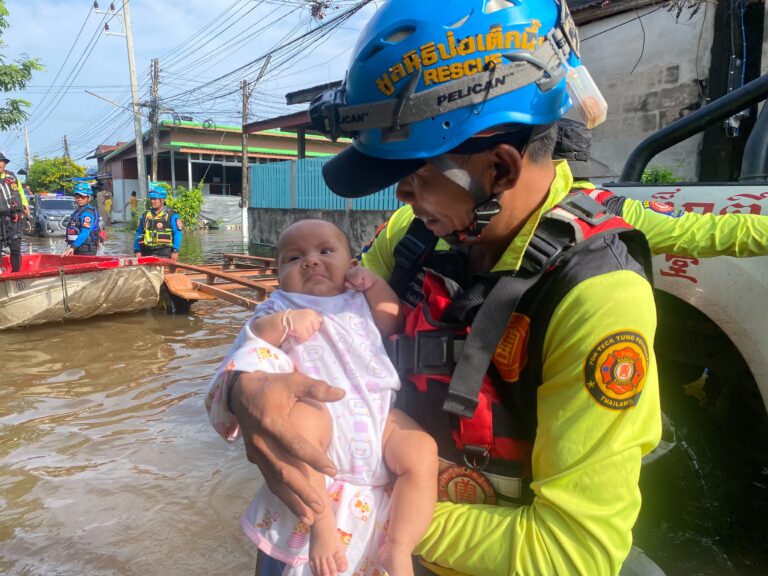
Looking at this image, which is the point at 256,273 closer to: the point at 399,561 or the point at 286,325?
the point at 286,325

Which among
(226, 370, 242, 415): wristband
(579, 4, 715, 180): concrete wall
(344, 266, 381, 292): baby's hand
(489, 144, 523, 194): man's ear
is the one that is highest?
(579, 4, 715, 180): concrete wall

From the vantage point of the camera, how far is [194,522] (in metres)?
3.45

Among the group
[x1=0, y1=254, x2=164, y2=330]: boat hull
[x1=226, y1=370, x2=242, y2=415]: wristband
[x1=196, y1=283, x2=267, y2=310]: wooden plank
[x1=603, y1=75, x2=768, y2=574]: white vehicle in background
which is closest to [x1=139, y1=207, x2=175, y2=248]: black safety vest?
[x1=0, y1=254, x2=164, y2=330]: boat hull

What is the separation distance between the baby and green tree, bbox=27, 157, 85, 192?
46591mm

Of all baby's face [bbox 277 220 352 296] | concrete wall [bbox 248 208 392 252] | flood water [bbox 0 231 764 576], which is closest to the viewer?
baby's face [bbox 277 220 352 296]

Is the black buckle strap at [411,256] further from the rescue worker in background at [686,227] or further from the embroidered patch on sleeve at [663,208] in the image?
→ the embroidered patch on sleeve at [663,208]

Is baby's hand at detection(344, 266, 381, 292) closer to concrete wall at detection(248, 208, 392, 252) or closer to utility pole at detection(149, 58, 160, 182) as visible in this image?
concrete wall at detection(248, 208, 392, 252)

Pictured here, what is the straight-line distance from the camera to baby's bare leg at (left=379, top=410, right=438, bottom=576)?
129 centimetres

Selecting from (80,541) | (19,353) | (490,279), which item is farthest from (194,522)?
(19,353)

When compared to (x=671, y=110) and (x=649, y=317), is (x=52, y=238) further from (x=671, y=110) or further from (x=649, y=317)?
(x=649, y=317)

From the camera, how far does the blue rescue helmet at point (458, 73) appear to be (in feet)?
3.96

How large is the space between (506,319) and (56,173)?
4965cm

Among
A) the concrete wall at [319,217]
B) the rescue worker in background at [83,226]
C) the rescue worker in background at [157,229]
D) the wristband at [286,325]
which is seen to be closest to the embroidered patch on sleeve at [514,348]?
the wristband at [286,325]

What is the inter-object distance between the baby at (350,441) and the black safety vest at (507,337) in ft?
0.37
